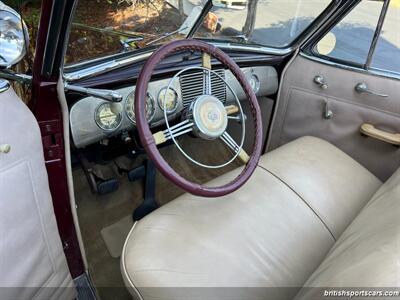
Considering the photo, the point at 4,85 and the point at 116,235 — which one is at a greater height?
the point at 4,85

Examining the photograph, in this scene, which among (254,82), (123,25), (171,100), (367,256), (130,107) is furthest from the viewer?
(254,82)

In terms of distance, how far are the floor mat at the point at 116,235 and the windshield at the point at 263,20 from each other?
104 centimetres

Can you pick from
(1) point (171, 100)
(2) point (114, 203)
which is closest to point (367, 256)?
(1) point (171, 100)

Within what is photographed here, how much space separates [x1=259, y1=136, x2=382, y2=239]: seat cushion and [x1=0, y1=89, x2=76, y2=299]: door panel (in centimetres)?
86

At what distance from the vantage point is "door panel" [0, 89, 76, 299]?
89cm

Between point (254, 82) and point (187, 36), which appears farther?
point (254, 82)

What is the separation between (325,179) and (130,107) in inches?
34.4

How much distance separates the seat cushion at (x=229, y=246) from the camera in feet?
3.21

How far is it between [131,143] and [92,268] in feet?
2.01

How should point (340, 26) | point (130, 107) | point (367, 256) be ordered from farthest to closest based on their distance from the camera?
point (340, 26)
point (130, 107)
point (367, 256)

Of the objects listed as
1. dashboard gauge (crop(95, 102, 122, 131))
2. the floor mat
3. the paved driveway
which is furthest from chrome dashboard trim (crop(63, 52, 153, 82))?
the floor mat

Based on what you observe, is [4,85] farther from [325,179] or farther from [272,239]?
[325,179]

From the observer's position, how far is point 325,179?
1.44 metres

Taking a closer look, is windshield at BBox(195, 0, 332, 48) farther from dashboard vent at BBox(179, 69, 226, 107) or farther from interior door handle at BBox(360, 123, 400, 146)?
interior door handle at BBox(360, 123, 400, 146)
